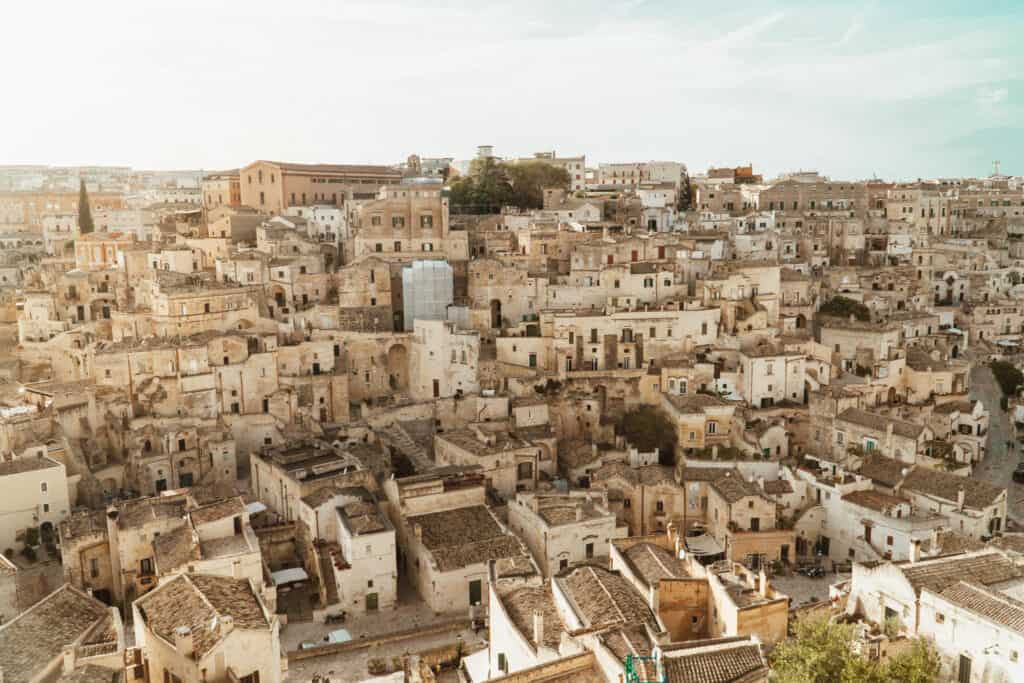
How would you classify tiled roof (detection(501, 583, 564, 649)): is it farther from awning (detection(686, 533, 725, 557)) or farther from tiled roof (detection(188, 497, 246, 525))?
awning (detection(686, 533, 725, 557))

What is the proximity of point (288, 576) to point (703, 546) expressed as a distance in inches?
492

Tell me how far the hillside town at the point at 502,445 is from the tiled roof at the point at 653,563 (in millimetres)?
96

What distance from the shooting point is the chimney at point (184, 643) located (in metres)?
16.4

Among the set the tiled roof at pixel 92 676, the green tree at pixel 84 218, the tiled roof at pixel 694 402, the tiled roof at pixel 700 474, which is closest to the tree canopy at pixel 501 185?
the green tree at pixel 84 218

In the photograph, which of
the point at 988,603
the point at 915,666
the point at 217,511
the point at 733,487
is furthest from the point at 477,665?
the point at 733,487

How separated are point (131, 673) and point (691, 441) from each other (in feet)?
71.2

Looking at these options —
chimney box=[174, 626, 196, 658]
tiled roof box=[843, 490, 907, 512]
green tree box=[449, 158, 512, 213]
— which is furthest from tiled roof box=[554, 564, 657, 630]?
green tree box=[449, 158, 512, 213]

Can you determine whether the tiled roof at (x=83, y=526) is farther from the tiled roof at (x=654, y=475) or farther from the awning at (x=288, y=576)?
the tiled roof at (x=654, y=475)

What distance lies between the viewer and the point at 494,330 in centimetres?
4034

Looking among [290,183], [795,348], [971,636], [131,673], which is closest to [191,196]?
[290,183]

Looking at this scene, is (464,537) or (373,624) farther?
(464,537)

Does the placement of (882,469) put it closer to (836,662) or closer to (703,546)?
(703,546)

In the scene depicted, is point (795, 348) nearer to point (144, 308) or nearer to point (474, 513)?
point (474, 513)

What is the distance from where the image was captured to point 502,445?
30922 millimetres
